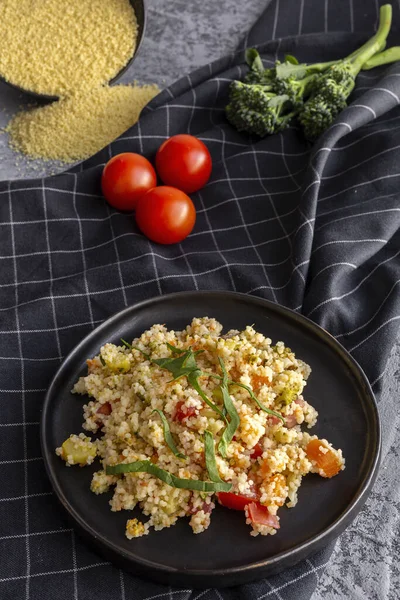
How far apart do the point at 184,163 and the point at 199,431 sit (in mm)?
1436

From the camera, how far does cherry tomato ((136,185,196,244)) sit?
2938mm

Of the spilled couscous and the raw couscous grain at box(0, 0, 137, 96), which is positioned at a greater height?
the raw couscous grain at box(0, 0, 137, 96)

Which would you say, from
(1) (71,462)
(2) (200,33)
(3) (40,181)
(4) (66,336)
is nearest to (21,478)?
(1) (71,462)

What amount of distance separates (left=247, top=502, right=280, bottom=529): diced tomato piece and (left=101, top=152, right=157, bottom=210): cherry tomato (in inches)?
60.5

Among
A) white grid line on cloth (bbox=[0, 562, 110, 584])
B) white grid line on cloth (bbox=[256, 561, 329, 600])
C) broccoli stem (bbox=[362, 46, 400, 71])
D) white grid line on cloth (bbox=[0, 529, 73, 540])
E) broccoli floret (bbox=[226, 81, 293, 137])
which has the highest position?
broccoli stem (bbox=[362, 46, 400, 71])

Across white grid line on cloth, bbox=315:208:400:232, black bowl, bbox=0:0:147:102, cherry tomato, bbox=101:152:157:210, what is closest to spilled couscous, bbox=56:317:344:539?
white grid line on cloth, bbox=315:208:400:232

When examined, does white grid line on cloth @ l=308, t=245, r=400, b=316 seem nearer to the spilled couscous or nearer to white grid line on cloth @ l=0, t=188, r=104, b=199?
the spilled couscous

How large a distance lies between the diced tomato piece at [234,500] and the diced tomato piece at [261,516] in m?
0.02

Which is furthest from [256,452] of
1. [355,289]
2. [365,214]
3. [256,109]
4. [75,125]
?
[75,125]

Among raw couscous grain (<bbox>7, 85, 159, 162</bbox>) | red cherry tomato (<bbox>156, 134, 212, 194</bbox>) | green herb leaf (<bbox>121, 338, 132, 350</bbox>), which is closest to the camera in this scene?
green herb leaf (<bbox>121, 338, 132, 350</bbox>)

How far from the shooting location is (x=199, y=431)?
82.4 inches

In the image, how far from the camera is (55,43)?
363cm

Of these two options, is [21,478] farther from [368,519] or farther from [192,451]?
[368,519]

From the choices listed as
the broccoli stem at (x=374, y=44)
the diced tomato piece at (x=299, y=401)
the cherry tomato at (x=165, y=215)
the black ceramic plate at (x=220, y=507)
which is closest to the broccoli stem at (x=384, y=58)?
the broccoli stem at (x=374, y=44)
